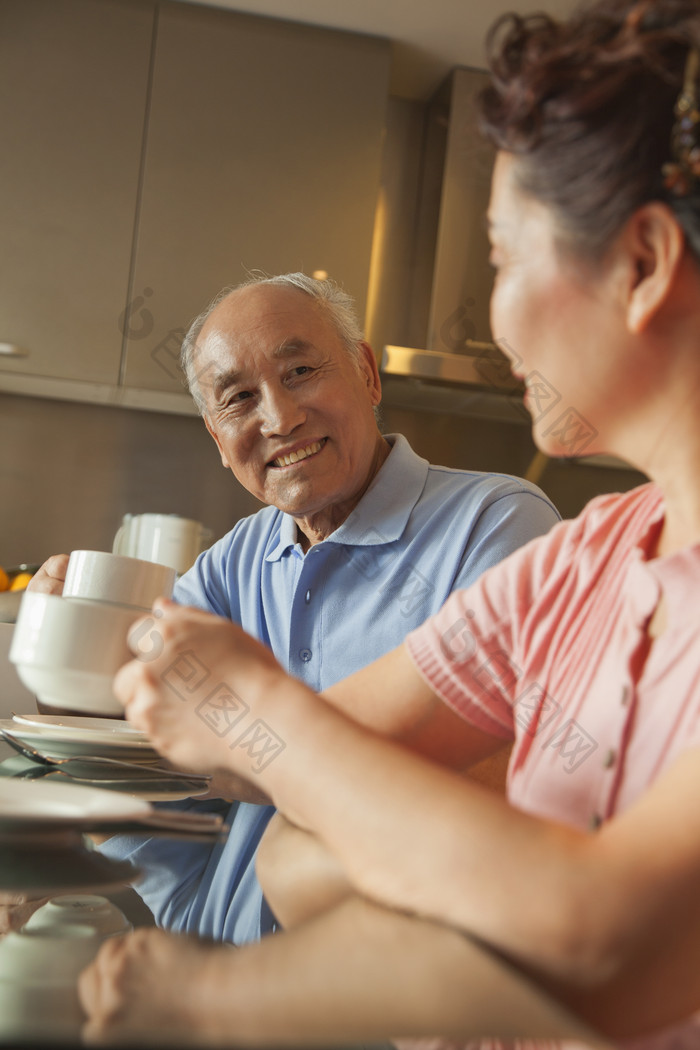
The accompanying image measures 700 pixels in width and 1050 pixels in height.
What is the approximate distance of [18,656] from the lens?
690 millimetres

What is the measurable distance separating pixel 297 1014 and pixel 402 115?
10.4 feet

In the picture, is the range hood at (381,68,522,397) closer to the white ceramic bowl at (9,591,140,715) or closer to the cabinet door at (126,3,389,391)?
the cabinet door at (126,3,389,391)

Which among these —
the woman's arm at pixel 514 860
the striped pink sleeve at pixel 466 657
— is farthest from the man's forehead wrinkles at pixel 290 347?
the woman's arm at pixel 514 860

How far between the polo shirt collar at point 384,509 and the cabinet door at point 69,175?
1484mm

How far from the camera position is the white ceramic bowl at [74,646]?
68 cm

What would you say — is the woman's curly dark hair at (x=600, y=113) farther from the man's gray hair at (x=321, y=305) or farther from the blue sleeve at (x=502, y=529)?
the man's gray hair at (x=321, y=305)

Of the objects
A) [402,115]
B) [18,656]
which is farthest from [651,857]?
[402,115]

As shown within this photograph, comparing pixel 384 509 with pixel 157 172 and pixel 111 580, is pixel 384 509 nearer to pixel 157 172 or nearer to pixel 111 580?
pixel 111 580

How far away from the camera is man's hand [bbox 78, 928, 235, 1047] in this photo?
318mm

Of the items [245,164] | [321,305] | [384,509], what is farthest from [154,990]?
[245,164]

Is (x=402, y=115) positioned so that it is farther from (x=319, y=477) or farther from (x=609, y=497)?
(x=609, y=497)

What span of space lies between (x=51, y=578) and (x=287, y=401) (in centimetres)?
44

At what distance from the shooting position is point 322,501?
4.78 ft

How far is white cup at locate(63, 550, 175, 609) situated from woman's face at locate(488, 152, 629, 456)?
0.41 metres
